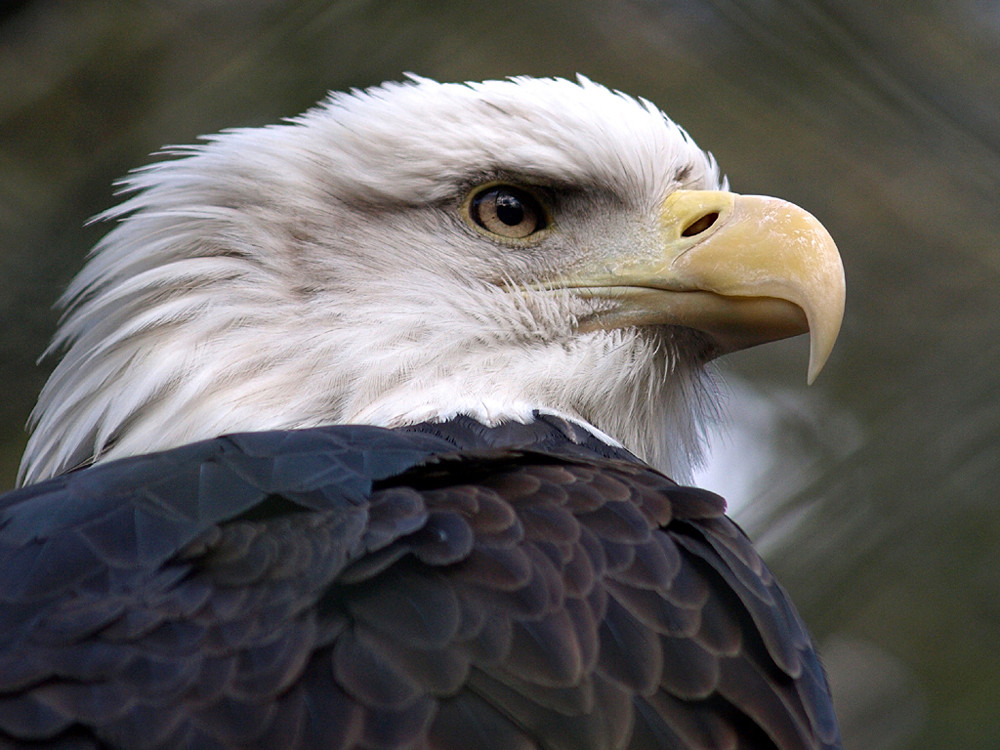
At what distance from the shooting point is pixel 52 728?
1588 mm

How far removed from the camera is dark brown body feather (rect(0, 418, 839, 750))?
165 cm

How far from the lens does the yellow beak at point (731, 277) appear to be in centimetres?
256

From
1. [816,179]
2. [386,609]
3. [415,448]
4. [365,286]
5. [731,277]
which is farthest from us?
[816,179]

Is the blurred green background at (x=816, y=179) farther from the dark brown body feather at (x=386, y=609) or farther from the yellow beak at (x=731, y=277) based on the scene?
the dark brown body feather at (x=386, y=609)

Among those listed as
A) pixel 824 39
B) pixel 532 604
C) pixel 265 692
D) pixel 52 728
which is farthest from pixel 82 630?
pixel 824 39

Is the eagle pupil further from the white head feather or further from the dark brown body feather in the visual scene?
the dark brown body feather

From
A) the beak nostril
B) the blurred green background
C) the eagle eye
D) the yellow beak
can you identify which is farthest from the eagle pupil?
the blurred green background

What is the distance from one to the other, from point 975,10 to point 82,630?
10.6 ft

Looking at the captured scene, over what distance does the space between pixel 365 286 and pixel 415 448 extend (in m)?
0.65

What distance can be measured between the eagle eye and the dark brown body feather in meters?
0.81

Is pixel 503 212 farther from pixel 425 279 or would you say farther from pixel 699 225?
pixel 699 225

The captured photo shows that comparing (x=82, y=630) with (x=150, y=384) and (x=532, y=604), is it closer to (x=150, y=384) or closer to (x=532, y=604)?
(x=532, y=604)

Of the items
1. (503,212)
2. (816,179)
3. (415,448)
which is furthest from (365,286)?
(816,179)

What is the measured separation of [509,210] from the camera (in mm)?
2859
